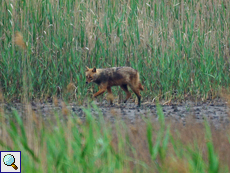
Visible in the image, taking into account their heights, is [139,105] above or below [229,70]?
below

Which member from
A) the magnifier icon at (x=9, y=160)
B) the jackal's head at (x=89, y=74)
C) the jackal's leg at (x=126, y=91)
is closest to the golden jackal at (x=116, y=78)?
the jackal's head at (x=89, y=74)

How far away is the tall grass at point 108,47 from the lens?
597 cm

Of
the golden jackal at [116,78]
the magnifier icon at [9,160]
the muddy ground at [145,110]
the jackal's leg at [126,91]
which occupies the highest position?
the golden jackal at [116,78]

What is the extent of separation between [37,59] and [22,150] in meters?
3.56

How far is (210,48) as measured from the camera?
6.22 m

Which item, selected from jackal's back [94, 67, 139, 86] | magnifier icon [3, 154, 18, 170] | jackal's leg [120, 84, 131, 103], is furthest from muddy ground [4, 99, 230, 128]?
magnifier icon [3, 154, 18, 170]

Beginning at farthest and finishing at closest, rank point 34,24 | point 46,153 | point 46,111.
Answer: point 34,24, point 46,111, point 46,153

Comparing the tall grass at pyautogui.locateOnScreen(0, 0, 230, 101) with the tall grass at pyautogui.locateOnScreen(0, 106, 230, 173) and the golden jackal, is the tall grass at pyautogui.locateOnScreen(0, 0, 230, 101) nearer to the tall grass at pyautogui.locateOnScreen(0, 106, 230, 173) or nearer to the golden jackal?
the golden jackal

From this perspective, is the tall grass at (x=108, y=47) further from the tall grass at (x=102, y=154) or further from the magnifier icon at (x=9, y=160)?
the magnifier icon at (x=9, y=160)

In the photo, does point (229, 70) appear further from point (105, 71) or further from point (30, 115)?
point (30, 115)

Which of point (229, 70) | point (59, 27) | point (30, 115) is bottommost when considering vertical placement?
point (30, 115)

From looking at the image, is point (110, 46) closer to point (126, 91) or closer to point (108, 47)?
point (108, 47)

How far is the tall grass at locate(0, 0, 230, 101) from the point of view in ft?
19.6

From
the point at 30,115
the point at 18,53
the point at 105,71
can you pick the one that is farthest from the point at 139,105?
the point at 30,115
